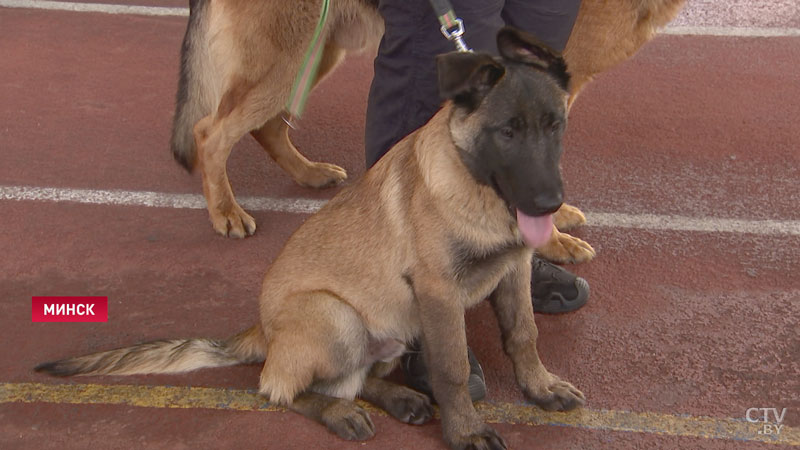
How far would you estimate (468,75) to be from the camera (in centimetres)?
254

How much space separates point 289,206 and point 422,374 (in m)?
1.69

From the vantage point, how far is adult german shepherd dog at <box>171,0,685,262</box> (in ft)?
13.6

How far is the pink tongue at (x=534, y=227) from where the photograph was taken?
2688mm

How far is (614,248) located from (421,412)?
155cm

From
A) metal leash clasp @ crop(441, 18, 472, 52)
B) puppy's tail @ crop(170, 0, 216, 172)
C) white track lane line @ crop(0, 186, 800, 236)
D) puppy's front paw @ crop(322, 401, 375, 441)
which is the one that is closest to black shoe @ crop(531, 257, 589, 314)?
white track lane line @ crop(0, 186, 800, 236)

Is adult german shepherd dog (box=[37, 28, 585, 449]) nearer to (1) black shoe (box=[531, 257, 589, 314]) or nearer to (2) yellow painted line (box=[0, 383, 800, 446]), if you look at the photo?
(2) yellow painted line (box=[0, 383, 800, 446])

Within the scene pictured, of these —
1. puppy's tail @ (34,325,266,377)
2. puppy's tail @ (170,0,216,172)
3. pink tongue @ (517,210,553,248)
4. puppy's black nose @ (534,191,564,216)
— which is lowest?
puppy's tail @ (34,325,266,377)

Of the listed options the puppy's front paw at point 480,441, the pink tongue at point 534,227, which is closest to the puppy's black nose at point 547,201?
the pink tongue at point 534,227

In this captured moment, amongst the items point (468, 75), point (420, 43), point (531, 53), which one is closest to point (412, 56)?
point (420, 43)

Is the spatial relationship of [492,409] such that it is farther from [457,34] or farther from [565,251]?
[457,34]

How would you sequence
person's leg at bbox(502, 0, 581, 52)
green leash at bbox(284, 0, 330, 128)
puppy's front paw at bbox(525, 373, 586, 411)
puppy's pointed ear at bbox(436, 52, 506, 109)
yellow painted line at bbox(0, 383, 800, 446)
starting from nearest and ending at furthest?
puppy's pointed ear at bbox(436, 52, 506, 109) → yellow painted line at bbox(0, 383, 800, 446) → puppy's front paw at bbox(525, 373, 586, 411) → person's leg at bbox(502, 0, 581, 52) → green leash at bbox(284, 0, 330, 128)

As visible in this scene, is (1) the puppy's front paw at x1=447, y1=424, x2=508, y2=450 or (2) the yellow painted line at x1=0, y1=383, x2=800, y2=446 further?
(2) the yellow painted line at x1=0, y1=383, x2=800, y2=446

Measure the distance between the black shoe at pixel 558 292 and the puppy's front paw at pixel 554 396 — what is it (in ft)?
1.81

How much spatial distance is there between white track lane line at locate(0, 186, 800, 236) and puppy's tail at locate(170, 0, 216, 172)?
0.31 metres
